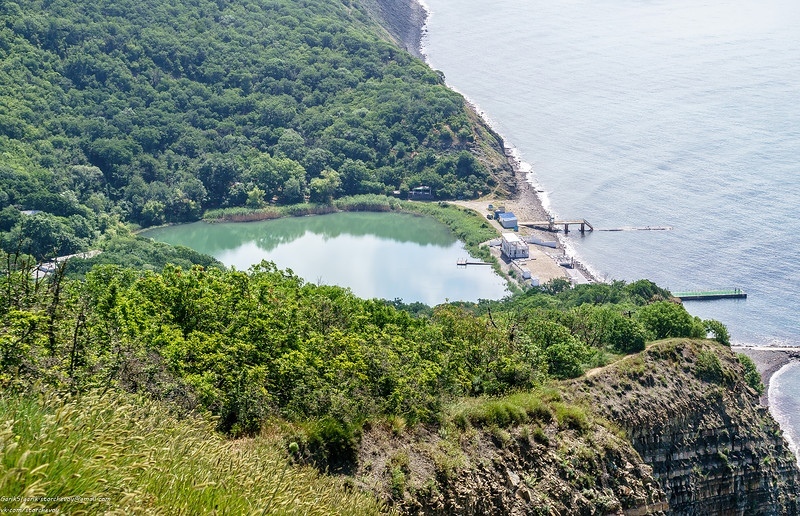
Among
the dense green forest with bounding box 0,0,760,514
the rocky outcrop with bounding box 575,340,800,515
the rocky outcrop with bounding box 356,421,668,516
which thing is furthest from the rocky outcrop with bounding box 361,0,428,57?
the rocky outcrop with bounding box 356,421,668,516

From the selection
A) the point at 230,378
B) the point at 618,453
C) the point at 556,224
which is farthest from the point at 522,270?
the point at 230,378

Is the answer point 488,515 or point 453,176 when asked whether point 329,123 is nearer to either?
point 453,176

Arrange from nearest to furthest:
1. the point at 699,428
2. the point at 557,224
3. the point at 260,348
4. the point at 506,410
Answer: the point at 260,348 → the point at 506,410 → the point at 699,428 → the point at 557,224

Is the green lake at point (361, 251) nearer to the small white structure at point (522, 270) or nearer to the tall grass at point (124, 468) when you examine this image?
the small white structure at point (522, 270)

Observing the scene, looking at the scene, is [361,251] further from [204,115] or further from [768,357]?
[768,357]

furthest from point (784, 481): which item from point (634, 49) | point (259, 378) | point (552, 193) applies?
point (634, 49)

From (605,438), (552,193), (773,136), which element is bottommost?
(605,438)
